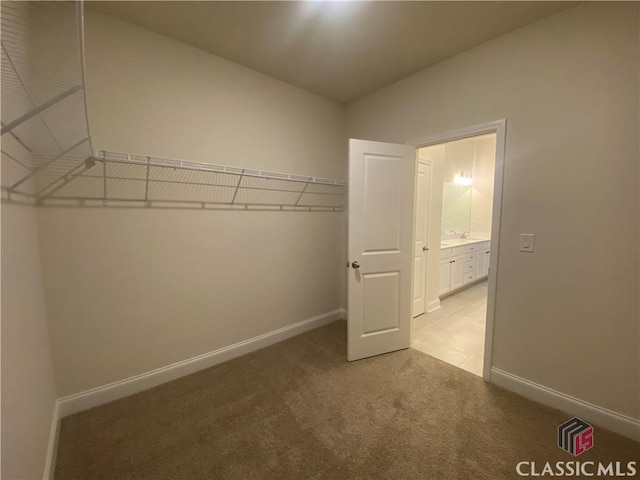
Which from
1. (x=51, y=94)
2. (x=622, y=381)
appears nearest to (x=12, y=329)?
(x=51, y=94)

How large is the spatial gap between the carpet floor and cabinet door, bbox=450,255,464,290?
217 cm

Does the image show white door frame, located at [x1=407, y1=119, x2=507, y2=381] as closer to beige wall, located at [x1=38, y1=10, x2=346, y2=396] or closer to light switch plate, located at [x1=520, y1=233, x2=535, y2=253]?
light switch plate, located at [x1=520, y1=233, x2=535, y2=253]

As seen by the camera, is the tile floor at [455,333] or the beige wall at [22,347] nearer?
the beige wall at [22,347]

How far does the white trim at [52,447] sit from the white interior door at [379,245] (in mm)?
1937

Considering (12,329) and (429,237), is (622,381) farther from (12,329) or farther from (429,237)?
(12,329)

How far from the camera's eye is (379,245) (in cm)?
240

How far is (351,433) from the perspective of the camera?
1599mm

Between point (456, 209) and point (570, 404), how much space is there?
3958 mm

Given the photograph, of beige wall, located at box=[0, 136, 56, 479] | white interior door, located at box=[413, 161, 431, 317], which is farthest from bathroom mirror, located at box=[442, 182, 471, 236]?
beige wall, located at box=[0, 136, 56, 479]

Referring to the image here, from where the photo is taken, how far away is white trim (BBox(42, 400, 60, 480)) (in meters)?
1.31

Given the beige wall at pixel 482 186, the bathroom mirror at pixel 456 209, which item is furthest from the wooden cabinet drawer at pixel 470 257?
the beige wall at pixel 482 186

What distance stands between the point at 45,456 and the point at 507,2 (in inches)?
140

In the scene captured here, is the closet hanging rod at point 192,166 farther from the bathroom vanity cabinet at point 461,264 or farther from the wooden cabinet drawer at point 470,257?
the wooden cabinet drawer at point 470,257

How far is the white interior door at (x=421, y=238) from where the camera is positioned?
321 centimetres
